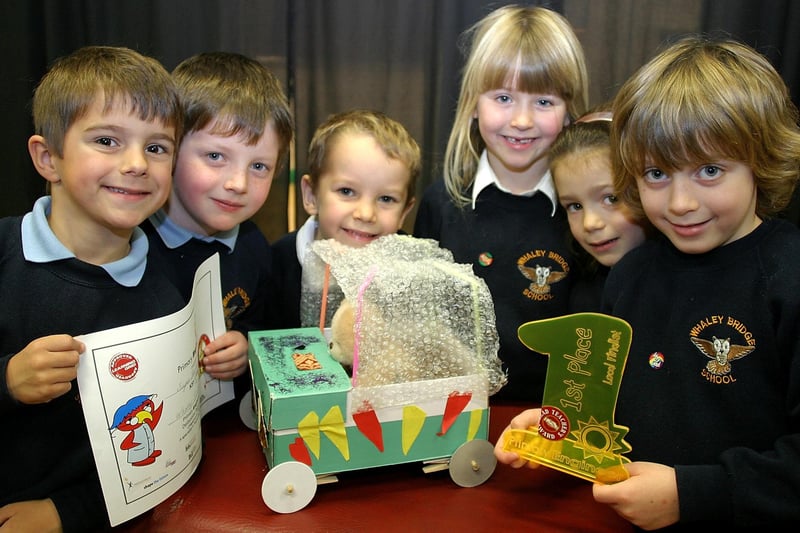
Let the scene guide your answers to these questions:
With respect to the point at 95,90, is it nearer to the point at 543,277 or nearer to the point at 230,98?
the point at 230,98

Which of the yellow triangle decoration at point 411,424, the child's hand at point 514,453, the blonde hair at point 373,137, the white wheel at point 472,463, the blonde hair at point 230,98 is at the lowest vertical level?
the white wheel at point 472,463

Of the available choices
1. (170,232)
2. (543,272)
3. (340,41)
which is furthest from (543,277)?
(340,41)

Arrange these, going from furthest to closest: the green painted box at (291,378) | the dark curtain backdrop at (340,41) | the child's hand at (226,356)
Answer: the dark curtain backdrop at (340,41)
the child's hand at (226,356)
the green painted box at (291,378)

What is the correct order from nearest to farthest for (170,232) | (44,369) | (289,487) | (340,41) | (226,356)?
1. (44,369)
2. (289,487)
3. (226,356)
4. (170,232)
5. (340,41)

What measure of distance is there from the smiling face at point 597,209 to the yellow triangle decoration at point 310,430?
0.68 m

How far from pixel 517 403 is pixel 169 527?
719 millimetres

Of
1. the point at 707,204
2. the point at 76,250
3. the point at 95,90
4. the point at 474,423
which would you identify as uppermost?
the point at 95,90

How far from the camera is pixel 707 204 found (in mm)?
956

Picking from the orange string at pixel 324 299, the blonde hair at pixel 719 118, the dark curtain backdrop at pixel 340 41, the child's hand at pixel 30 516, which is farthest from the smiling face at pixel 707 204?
the dark curtain backdrop at pixel 340 41

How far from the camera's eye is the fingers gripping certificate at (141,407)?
32.4 inches

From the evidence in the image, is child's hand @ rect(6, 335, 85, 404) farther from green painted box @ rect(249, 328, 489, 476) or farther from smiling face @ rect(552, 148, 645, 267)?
smiling face @ rect(552, 148, 645, 267)

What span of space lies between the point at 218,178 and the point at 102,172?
0.98 feet

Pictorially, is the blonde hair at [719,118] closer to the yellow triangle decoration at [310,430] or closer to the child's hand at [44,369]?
the yellow triangle decoration at [310,430]

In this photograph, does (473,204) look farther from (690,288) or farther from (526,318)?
(690,288)
